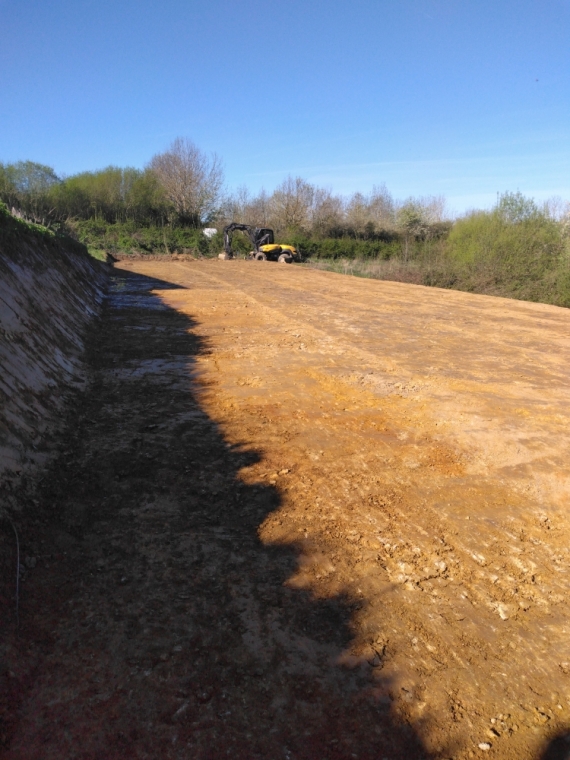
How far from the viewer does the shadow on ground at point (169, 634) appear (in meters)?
2.21

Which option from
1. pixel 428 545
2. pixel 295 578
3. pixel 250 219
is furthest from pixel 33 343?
pixel 250 219

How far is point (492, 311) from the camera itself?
1489cm

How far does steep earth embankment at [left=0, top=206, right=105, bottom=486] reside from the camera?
14.4ft

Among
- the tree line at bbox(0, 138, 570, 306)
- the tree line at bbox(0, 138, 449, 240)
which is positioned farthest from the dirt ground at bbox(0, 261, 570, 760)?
the tree line at bbox(0, 138, 449, 240)

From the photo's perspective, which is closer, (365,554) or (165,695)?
(165,695)

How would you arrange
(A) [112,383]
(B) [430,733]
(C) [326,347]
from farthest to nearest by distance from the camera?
(C) [326,347] < (A) [112,383] < (B) [430,733]

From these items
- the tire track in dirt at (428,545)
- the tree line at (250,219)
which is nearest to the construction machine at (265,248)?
the tree line at (250,219)

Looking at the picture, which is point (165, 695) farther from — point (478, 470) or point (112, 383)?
point (112, 383)

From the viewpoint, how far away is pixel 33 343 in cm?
646

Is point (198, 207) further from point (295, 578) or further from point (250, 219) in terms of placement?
point (295, 578)

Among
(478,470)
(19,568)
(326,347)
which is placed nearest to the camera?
(19,568)

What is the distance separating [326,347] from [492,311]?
7555 mm

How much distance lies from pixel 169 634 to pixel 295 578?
838 millimetres

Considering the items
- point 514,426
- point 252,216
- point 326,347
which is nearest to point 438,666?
point 514,426
